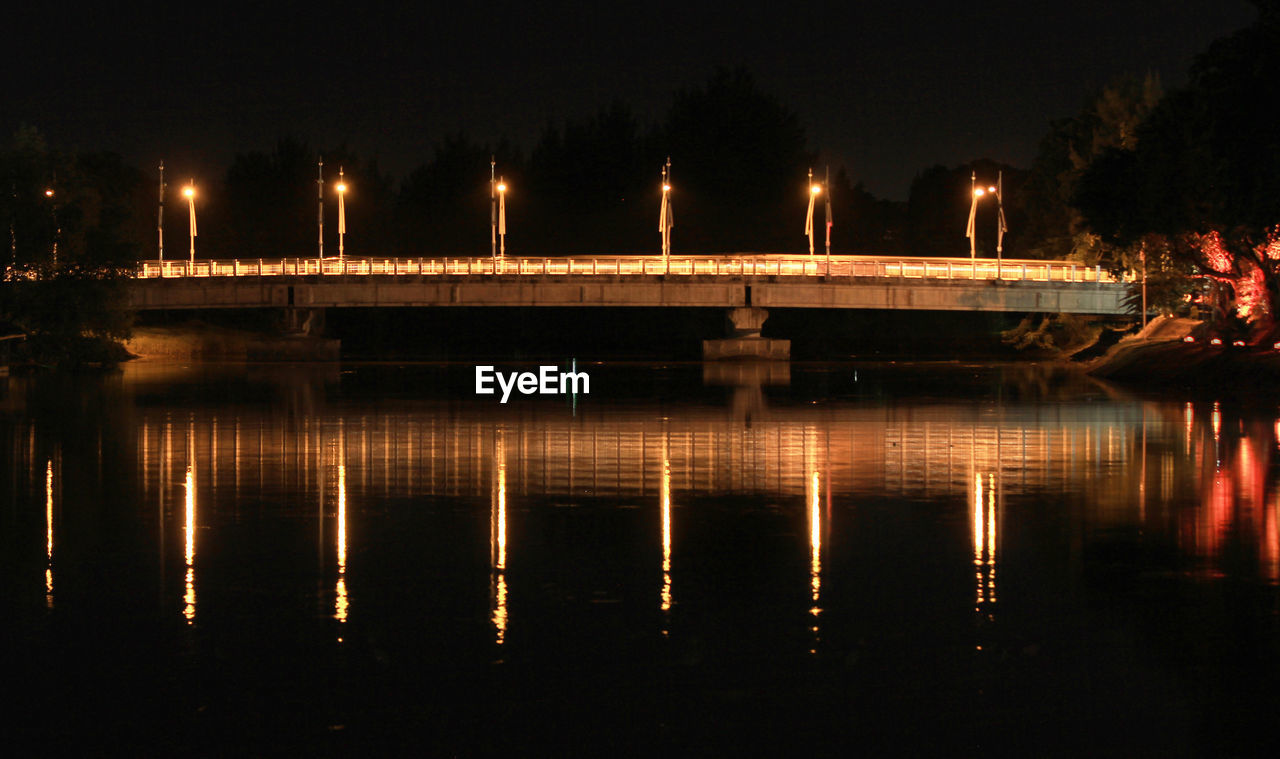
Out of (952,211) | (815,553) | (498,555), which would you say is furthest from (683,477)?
(952,211)

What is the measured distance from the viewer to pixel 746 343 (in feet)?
332

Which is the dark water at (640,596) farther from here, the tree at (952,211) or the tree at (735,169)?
the tree at (952,211)

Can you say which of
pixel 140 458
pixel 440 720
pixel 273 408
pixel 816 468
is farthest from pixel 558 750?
pixel 273 408

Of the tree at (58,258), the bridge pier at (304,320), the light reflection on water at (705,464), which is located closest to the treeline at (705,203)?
the tree at (58,258)

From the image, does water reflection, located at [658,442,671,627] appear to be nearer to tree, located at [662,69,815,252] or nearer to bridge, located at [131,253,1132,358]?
bridge, located at [131,253,1132,358]

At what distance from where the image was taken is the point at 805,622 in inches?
575

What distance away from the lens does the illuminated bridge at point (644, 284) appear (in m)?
97.9

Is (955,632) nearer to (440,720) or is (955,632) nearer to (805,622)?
(805,622)

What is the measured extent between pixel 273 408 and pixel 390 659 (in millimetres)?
34878

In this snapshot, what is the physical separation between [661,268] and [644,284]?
2865mm

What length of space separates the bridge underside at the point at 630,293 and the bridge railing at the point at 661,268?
60 cm

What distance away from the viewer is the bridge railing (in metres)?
98.7

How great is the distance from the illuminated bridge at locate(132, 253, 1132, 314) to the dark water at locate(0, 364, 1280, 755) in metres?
64.3

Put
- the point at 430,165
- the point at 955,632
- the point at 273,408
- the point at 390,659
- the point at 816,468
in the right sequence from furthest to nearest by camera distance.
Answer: the point at 430,165, the point at 273,408, the point at 816,468, the point at 955,632, the point at 390,659
